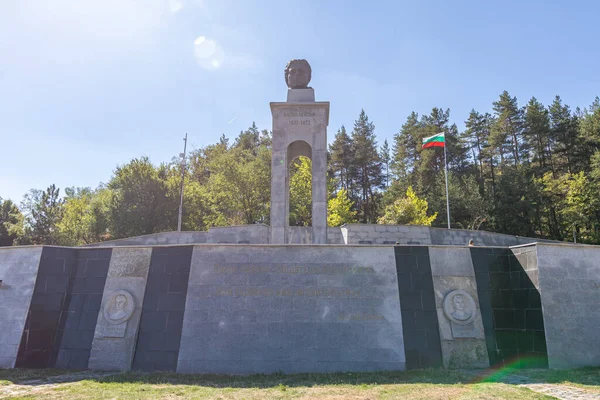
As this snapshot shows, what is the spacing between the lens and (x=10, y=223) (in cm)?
4588

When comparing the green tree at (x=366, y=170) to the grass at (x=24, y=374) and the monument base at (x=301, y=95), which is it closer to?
the monument base at (x=301, y=95)

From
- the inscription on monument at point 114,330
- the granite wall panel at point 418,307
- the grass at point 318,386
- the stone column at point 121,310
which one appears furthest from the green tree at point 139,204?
the granite wall panel at point 418,307

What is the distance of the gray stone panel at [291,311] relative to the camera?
9.92m

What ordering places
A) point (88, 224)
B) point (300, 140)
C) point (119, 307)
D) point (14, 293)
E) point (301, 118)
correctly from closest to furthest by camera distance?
point (119, 307) → point (14, 293) → point (301, 118) → point (300, 140) → point (88, 224)

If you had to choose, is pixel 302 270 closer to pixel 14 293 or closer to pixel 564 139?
pixel 14 293

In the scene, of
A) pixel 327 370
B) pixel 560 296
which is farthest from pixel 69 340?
pixel 560 296

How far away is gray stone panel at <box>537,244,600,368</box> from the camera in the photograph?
32.4ft

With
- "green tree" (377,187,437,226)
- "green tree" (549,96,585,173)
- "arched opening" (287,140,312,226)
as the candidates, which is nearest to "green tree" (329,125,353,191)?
"arched opening" (287,140,312,226)

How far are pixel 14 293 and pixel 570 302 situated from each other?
1460cm

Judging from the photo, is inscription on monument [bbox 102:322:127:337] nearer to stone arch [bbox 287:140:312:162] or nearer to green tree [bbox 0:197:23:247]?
stone arch [bbox 287:140:312:162]

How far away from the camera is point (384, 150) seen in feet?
174

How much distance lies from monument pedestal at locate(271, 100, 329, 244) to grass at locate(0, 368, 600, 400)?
7598 millimetres

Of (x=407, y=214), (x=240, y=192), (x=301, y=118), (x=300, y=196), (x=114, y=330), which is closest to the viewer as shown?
(x=114, y=330)

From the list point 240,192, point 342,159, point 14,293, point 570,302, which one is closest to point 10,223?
point 240,192
